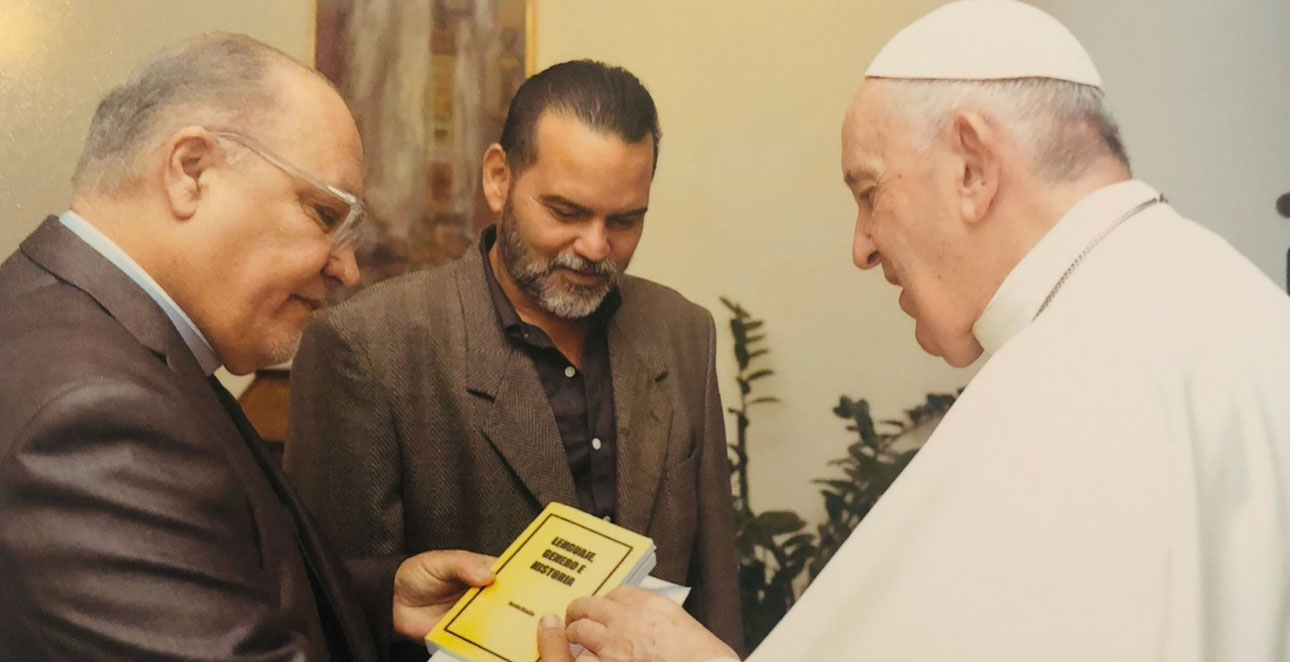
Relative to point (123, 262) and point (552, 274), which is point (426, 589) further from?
point (123, 262)

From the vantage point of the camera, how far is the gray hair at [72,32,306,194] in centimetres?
123

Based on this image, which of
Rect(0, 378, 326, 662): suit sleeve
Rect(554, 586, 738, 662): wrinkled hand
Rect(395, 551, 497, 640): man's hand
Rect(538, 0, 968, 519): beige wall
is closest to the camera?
Rect(0, 378, 326, 662): suit sleeve

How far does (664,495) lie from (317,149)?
2.88ft

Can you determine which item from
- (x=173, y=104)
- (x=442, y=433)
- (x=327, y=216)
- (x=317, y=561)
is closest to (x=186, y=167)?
(x=173, y=104)

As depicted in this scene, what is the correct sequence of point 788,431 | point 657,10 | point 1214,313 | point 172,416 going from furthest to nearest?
point 788,431
point 657,10
point 1214,313
point 172,416

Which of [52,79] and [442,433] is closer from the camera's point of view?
[52,79]

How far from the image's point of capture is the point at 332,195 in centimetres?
134

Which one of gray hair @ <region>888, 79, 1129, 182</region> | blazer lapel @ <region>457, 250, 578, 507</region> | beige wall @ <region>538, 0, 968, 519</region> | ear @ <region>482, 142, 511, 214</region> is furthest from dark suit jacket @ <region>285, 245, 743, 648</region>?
gray hair @ <region>888, 79, 1129, 182</region>

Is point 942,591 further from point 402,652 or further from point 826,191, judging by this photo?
point 826,191

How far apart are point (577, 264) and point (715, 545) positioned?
0.59m

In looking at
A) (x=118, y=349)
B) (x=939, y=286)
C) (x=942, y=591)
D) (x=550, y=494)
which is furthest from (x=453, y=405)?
(x=942, y=591)

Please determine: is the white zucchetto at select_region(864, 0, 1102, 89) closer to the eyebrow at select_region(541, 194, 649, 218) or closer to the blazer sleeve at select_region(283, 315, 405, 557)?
the eyebrow at select_region(541, 194, 649, 218)

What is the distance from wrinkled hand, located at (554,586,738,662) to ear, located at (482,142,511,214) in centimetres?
76

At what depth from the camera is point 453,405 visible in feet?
5.77
